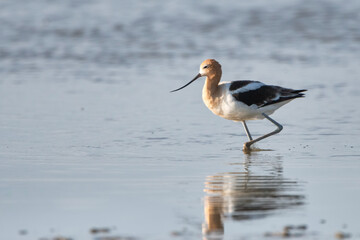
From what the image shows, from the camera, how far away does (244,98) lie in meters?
8.34

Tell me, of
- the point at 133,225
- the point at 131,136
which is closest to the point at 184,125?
the point at 131,136

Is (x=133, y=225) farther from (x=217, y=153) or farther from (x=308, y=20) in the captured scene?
(x=308, y=20)

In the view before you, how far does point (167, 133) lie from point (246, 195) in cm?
296

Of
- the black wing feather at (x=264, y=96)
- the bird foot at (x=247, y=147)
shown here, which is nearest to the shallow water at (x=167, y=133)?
the bird foot at (x=247, y=147)

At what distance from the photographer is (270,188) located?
6.28 m

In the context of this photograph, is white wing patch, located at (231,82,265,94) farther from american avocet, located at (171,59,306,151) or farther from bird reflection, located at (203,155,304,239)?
bird reflection, located at (203,155,304,239)

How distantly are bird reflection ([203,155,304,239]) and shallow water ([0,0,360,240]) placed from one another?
0.05ft

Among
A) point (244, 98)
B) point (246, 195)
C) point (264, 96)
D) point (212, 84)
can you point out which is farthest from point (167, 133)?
point (246, 195)

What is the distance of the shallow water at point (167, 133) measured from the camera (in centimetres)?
540

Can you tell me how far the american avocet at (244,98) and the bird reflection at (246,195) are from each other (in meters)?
1.23

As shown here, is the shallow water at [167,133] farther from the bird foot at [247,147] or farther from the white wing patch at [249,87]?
the white wing patch at [249,87]

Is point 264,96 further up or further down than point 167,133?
further up

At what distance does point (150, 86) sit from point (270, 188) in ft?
19.8

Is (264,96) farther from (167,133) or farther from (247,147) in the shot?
(167,133)
